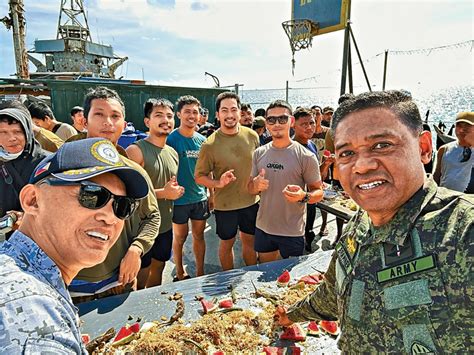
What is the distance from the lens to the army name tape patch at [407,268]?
1.09 metres

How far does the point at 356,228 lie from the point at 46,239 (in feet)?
4.17

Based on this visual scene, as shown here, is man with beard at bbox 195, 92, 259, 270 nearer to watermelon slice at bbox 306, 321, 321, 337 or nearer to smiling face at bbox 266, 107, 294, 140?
smiling face at bbox 266, 107, 294, 140

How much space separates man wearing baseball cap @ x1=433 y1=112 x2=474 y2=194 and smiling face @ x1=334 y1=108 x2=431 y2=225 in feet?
11.2

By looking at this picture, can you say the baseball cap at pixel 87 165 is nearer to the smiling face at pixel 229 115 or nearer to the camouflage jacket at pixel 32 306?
the camouflage jacket at pixel 32 306

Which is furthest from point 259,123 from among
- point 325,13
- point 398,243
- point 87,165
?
point 87,165

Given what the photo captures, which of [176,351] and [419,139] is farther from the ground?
[419,139]

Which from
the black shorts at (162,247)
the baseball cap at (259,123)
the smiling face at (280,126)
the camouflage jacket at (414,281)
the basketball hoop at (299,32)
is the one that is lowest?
the black shorts at (162,247)

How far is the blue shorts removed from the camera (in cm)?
332

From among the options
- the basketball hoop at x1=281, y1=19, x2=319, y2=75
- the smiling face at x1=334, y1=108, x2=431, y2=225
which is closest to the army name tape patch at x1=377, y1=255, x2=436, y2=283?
the smiling face at x1=334, y1=108, x2=431, y2=225

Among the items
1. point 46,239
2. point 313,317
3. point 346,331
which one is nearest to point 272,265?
point 313,317

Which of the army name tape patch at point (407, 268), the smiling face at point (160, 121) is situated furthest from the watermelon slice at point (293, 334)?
the smiling face at point (160, 121)

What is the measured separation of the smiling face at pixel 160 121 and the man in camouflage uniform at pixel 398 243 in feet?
8.28

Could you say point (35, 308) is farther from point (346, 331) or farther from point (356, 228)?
point (356, 228)

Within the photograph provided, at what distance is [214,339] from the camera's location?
1812mm
